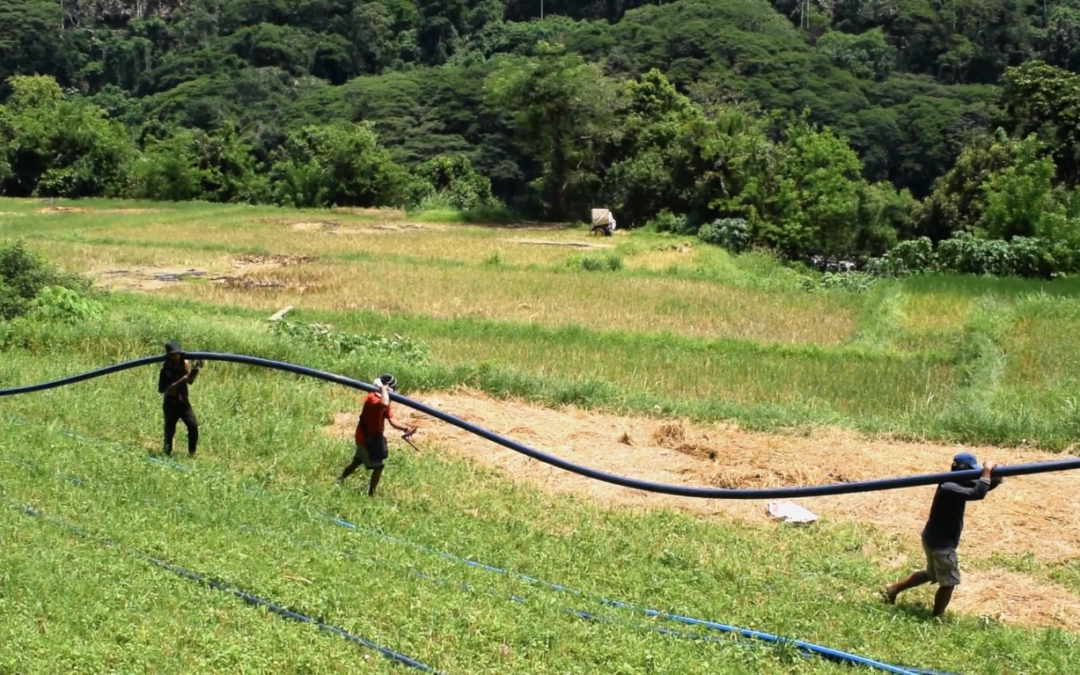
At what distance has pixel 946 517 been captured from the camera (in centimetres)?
704

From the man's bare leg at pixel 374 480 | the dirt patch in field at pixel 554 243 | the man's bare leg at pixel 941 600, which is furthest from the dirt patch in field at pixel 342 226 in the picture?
the man's bare leg at pixel 941 600

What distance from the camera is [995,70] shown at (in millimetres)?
86938

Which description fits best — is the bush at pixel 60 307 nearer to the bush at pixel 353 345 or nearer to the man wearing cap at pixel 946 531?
the bush at pixel 353 345

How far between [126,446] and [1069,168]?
38.8 m

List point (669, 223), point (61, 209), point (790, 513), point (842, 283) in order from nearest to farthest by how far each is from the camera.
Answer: point (790, 513) → point (842, 283) → point (669, 223) → point (61, 209)

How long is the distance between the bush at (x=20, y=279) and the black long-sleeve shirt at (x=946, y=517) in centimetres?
1419

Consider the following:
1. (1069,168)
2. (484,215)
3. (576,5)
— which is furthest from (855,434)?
(576,5)

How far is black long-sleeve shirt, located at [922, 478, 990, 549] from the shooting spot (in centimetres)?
693

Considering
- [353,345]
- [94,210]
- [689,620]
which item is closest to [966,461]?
[689,620]

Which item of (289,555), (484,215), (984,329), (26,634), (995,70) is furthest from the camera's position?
(995,70)

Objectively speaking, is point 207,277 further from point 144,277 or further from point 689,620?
point 689,620

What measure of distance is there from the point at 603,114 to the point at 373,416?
129 ft

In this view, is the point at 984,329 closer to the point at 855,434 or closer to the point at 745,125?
the point at 855,434

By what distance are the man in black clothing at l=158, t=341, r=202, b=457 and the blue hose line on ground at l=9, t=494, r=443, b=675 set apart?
1.88 meters
